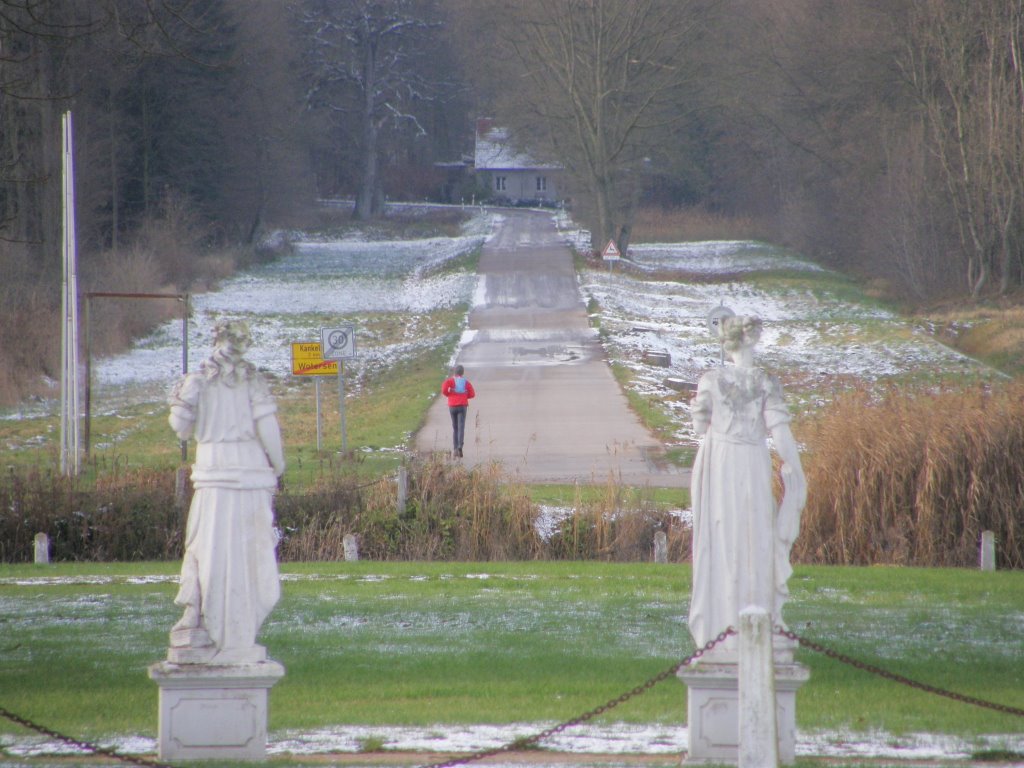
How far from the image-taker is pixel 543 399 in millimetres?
30969

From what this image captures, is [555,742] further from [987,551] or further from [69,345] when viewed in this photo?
[69,345]

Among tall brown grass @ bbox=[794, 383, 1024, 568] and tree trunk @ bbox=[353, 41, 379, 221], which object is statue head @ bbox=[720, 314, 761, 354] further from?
tree trunk @ bbox=[353, 41, 379, 221]

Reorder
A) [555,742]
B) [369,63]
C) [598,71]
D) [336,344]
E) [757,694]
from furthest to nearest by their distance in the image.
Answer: [369,63], [598,71], [336,344], [555,742], [757,694]

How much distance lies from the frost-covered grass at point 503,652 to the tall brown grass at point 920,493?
1.37 metres

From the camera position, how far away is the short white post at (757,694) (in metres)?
6.01

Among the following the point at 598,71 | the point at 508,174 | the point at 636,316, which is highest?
the point at 508,174

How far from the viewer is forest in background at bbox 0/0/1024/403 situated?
46.0 m

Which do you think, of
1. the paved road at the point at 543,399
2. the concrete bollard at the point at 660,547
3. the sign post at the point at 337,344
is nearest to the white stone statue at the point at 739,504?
the concrete bollard at the point at 660,547

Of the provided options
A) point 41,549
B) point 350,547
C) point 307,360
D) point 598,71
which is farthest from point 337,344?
point 598,71

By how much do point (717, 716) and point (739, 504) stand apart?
1.16m

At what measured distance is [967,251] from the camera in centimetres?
5041

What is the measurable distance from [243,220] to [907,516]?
6385 centimetres

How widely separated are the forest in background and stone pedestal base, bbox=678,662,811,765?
28.2m

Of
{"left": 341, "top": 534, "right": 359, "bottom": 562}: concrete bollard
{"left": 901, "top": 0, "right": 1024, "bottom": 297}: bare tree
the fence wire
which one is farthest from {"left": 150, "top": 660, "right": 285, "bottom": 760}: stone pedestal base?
{"left": 901, "top": 0, "right": 1024, "bottom": 297}: bare tree
